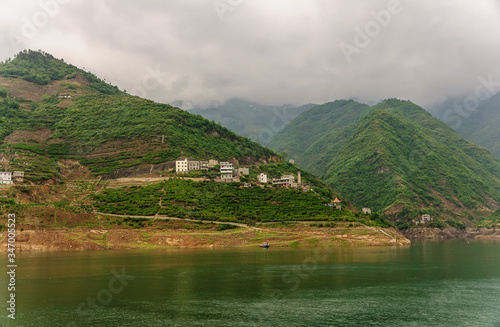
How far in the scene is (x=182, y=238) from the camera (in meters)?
97.4

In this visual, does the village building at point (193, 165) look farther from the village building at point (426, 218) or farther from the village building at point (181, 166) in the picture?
the village building at point (426, 218)

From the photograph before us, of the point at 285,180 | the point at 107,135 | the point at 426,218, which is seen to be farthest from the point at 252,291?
the point at 426,218

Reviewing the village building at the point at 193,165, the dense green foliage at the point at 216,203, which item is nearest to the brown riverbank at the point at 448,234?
the dense green foliage at the point at 216,203

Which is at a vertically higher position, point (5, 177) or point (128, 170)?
point (128, 170)

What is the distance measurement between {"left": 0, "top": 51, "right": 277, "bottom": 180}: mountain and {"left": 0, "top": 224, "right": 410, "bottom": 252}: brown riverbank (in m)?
39.7

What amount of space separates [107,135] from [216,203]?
70.6 meters

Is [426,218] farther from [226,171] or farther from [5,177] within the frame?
[5,177]

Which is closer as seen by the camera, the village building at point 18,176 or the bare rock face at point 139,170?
the village building at point 18,176

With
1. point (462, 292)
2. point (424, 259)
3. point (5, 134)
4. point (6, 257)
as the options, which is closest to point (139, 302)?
point (462, 292)

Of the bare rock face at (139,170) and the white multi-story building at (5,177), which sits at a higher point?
the bare rock face at (139,170)

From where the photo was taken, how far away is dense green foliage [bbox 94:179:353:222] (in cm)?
10706

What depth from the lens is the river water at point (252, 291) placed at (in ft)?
130

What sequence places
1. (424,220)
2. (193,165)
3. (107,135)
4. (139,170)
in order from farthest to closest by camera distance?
(424,220) < (107,135) < (193,165) < (139,170)

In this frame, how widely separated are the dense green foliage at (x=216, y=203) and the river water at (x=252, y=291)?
28.9 m
